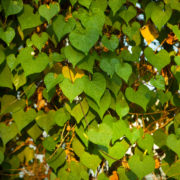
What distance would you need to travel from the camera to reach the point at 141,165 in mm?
1114

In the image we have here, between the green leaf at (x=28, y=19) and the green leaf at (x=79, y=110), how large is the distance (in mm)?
331

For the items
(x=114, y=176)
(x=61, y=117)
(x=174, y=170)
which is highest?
(x=61, y=117)

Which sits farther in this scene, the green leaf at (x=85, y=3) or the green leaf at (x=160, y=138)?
the green leaf at (x=160, y=138)

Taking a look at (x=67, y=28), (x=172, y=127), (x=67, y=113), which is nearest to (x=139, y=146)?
(x=172, y=127)

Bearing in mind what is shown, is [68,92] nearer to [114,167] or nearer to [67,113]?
[67,113]

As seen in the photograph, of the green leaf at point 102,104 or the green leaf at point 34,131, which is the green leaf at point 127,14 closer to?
the green leaf at point 102,104

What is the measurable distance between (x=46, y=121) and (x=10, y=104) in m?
0.18

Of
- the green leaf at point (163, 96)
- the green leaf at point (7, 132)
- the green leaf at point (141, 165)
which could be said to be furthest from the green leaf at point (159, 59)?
the green leaf at point (7, 132)

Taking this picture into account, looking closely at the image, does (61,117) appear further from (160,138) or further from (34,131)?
(160,138)

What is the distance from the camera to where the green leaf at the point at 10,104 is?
1.26 m

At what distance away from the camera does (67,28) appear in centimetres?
109

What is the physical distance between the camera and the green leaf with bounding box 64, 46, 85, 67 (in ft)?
3.41

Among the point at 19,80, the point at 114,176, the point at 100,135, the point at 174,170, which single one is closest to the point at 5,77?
the point at 19,80

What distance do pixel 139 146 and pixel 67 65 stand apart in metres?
0.40
